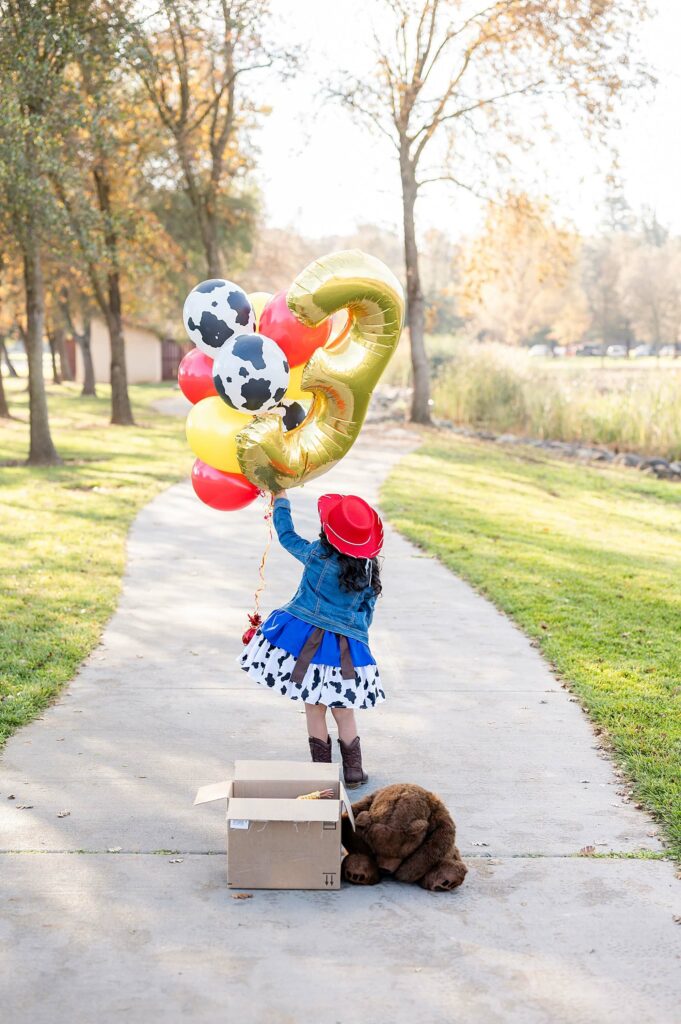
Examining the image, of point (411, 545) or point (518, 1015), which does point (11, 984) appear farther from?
point (411, 545)

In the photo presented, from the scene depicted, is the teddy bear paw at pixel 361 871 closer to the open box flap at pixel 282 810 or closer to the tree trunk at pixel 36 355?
the open box flap at pixel 282 810

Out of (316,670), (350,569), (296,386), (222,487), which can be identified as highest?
(296,386)

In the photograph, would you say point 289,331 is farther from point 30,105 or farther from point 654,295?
point 654,295

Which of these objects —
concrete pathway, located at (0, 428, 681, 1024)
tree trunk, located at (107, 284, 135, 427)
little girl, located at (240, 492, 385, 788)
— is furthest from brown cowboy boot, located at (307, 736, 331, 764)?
tree trunk, located at (107, 284, 135, 427)

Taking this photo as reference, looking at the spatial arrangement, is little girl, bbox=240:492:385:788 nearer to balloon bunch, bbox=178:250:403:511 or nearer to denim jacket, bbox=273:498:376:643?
denim jacket, bbox=273:498:376:643

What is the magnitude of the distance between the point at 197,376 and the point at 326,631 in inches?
49.3

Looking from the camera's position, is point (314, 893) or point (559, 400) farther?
point (559, 400)

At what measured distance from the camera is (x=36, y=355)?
15.8 m

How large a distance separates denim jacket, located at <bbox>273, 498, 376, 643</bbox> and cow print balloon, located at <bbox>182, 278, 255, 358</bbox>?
826 mm

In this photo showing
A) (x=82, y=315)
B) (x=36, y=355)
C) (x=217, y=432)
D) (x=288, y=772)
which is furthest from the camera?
(x=82, y=315)

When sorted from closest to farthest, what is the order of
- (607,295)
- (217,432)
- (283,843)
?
(283,843) < (217,432) < (607,295)

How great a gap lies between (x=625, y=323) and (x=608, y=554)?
190 feet

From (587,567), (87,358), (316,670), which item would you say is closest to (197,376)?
(316,670)

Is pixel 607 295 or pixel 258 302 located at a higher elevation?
pixel 607 295
